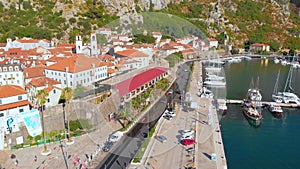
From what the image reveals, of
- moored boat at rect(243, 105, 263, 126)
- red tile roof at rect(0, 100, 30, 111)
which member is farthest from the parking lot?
red tile roof at rect(0, 100, 30, 111)

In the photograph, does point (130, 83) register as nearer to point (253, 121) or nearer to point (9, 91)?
point (9, 91)

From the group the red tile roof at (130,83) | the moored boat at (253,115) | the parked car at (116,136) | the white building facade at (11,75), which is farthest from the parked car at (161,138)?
the white building facade at (11,75)

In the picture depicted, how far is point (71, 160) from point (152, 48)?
16.1ft

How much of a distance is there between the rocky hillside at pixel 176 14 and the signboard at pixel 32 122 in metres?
11.4

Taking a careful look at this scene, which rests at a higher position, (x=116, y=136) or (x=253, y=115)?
(x=116, y=136)

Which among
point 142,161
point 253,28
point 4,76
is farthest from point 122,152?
point 253,28

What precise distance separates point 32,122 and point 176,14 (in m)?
24.8

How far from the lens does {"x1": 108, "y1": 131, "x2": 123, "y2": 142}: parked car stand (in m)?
9.56

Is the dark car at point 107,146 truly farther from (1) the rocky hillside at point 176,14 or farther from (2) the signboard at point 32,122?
(1) the rocky hillside at point 176,14

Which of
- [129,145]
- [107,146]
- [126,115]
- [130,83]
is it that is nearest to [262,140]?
[129,145]

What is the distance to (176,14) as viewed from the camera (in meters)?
31.8

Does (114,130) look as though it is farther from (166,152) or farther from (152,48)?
(152,48)

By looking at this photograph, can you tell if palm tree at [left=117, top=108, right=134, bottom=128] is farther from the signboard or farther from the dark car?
the signboard

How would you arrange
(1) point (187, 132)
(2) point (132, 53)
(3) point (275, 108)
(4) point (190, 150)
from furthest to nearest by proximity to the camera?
1. (3) point (275, 108)
2. (1) point (187, 132)
3. (4) point (190, 150)
4. (2) point (132, 53)
